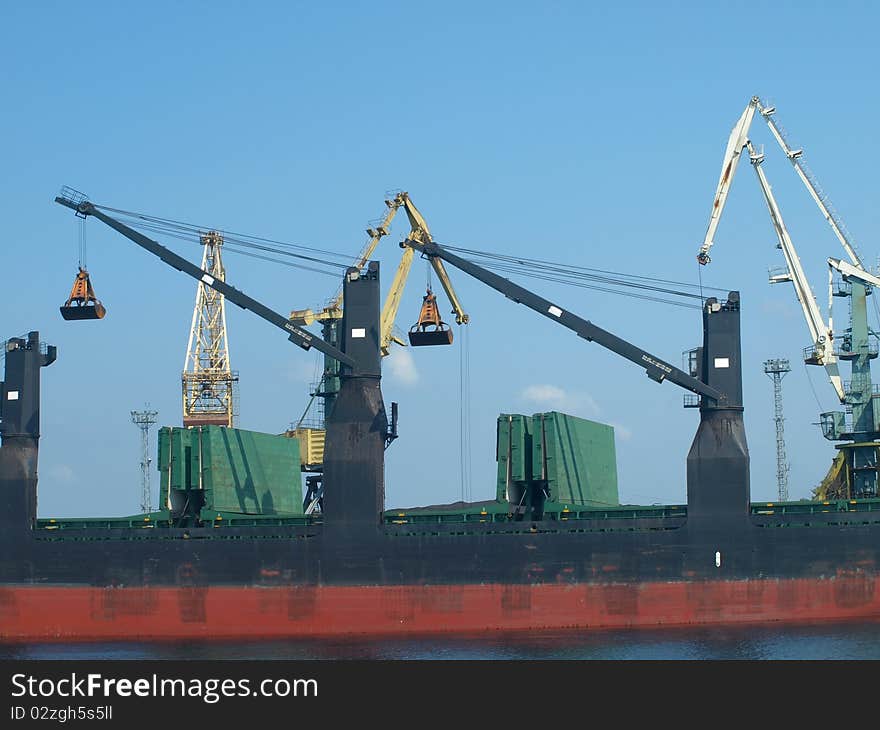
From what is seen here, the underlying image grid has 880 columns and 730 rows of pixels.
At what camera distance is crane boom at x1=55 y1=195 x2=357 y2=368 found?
158ft

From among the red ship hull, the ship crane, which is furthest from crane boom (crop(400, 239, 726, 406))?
the red ship hull

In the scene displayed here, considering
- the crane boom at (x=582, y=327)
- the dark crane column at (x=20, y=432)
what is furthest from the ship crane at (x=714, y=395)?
the dark crane column at (x=20, y=432)

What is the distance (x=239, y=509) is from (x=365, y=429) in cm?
793

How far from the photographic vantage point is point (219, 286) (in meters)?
50.4

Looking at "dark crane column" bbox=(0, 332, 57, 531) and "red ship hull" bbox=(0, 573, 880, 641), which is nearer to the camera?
"red ship hull" bbox=(0, 573, 880, 641)

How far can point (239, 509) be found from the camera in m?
51.8

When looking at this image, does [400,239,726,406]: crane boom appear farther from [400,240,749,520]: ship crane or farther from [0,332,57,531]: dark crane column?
[0,332,57,531]: dark crane column

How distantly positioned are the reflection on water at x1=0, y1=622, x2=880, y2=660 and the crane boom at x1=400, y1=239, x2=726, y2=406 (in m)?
8.95

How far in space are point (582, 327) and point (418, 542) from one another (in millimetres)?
10242

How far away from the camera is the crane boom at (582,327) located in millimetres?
46250

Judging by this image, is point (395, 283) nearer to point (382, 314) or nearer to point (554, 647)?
point (382, 314)

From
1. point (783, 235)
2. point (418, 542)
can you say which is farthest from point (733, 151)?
point (418, 542)
